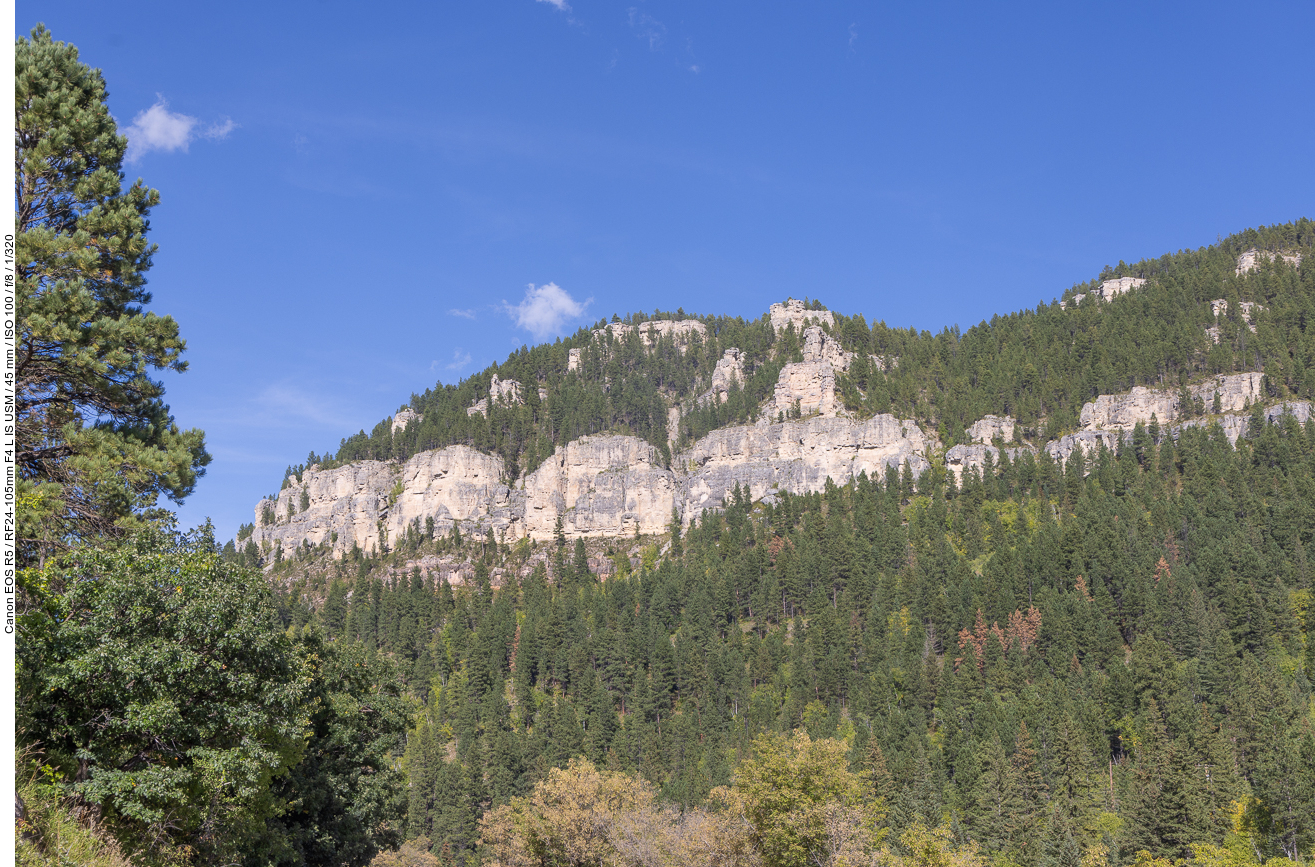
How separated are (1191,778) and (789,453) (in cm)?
13093

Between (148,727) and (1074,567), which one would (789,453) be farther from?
(148,727)

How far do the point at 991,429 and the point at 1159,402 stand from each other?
1227 inches

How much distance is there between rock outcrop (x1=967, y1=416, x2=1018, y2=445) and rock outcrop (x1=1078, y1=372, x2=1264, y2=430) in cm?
1335

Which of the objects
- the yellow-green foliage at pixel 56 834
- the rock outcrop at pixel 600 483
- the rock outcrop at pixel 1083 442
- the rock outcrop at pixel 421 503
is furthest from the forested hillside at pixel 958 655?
the yellow-green foliage at pixel 56 834

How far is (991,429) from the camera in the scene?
586 ft

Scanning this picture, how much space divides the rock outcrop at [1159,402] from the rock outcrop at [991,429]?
43.8ft

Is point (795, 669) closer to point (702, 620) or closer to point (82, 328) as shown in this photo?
point (702, 620)

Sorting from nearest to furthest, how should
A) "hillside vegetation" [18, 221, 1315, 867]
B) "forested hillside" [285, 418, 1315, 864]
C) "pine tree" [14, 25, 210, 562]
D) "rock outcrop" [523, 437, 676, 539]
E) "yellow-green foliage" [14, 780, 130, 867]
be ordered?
"yellow-green foliage" [14, 780, 130, 867] → "hillside vegetation" [18, 221, 1315, 867] → "pine tree" [14, 25, 210, 562] → "forested hillside" [285, 418, 1315, 864] → "rock outcrop" [523, 437, 676, 539]

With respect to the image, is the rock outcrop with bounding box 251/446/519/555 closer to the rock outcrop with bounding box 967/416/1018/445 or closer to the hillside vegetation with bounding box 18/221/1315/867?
the hillside vegetation with bounding box 18/221/1315/867

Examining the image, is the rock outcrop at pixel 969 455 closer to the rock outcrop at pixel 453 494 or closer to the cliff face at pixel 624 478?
the cliff face at pixel 624 478

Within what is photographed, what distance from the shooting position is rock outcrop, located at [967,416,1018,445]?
176875mm

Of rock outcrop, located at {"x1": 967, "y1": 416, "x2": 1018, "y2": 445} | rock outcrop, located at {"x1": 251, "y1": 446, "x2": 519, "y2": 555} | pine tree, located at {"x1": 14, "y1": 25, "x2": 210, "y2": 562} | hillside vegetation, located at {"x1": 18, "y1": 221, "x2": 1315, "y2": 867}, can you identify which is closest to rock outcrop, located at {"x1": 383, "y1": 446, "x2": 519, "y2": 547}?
rock outcrop, located at {"x1": 251, "y1": 446, "x2": 519, "y2": 555}

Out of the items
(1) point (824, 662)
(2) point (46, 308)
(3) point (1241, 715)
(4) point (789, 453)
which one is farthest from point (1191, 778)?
(4) point (789, 453)

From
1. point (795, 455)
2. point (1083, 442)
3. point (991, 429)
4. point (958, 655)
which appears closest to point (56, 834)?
point (958, 655)
